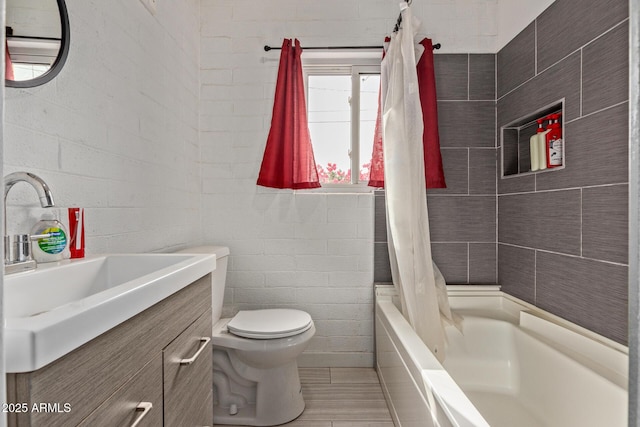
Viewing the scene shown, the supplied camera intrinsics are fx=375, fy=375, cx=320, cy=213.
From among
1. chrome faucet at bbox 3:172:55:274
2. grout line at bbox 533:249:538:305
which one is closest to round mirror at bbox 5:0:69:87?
chrome faucet at bbox 3:172:55:274

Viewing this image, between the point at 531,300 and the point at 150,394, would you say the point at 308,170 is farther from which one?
the point at 150,394

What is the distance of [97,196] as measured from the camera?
4.46ft

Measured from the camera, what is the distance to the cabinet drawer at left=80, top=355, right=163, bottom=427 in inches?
26.0

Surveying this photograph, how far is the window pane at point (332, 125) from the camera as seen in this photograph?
2.54 m

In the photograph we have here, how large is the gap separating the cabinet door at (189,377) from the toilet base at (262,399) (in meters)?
0.46

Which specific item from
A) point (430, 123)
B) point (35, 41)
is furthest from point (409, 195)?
point (35, 41)

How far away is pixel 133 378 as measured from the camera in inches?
30.4

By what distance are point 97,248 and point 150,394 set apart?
0.72m

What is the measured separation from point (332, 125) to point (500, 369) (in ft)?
5.76

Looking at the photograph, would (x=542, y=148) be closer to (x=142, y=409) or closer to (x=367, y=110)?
(x=367, y=110)

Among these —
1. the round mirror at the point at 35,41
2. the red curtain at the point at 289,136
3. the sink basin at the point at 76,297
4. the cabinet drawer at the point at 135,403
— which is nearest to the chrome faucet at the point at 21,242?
the sink basin at the point at 76,297

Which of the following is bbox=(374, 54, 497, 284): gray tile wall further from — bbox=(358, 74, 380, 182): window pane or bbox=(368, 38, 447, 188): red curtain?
bbox=(358, 74, 380, 182): window pane

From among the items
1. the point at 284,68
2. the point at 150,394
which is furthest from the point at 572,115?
the point at 150,394

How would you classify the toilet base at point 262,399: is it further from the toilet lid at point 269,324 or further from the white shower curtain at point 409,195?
the white shower curtain at point 409,195
